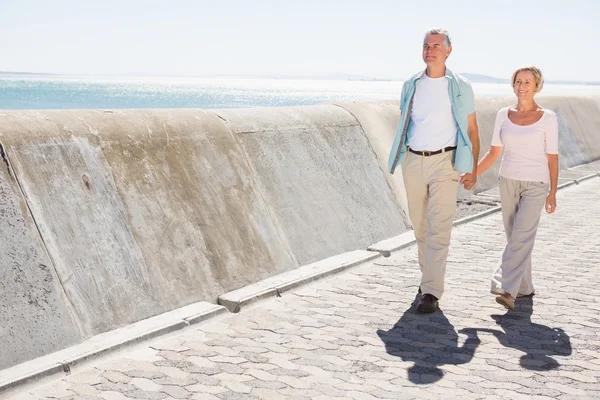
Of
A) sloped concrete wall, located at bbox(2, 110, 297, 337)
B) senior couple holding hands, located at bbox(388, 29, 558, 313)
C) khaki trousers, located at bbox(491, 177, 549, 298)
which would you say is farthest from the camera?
khaki trousers, located at bbox(491, 177, 549, 298)

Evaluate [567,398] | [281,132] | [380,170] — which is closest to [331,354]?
[567,398]

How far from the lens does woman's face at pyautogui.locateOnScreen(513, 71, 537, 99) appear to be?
19.6ft

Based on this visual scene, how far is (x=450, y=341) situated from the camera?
206 inches

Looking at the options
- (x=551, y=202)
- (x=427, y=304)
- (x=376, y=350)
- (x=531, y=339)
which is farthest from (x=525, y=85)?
(x=376, y=350)

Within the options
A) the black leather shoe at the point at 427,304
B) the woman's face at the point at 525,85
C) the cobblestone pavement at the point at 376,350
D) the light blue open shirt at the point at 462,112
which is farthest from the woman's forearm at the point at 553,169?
the black leather shoe at the point at 427,304

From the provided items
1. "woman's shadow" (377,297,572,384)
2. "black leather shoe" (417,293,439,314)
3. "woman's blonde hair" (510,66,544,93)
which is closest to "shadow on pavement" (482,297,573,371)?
"woman's shadow" (377,297,572,384)

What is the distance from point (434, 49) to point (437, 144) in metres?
0.73

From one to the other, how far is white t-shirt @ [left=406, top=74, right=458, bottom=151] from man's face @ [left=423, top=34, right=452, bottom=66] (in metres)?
0.17

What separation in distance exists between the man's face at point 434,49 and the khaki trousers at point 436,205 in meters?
0.73

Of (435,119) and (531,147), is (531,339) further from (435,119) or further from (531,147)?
(435,119)

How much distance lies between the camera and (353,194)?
8.45 m

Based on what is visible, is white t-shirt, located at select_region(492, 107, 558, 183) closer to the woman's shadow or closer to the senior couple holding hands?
the senior couple holding hands

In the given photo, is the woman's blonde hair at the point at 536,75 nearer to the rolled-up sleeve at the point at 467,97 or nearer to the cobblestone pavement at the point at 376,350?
the rolled-up sleeve at the point at 467,97

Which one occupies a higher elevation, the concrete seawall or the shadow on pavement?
the concrete seawall
